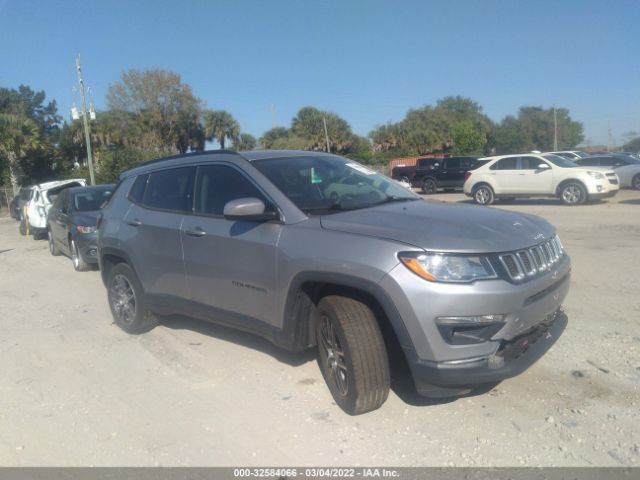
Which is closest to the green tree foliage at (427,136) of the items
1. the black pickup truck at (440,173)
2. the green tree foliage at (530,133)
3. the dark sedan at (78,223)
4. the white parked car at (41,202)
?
the green tree foliage at (530,133)

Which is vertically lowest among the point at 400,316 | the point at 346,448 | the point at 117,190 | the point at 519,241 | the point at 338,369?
the point at 346,448

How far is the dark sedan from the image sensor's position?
966 centimetres

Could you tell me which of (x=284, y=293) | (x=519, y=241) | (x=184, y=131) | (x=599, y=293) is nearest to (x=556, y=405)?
(x=519, y=241)

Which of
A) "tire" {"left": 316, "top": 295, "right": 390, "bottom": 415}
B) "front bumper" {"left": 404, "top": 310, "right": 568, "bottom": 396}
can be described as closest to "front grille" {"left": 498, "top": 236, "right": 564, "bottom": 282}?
"front bumper" {"left": 404, "top": 310, "right": 568, "bottom": 396}

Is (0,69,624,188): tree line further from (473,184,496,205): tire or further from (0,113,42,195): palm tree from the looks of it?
(473,184,496,205): tire

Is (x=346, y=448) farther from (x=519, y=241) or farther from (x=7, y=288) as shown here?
(x=7, y=288)

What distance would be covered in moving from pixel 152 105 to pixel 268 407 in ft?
148

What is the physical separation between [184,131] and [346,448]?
46935 millimetres

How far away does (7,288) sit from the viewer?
356 inches

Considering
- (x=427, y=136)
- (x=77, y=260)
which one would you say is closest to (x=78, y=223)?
(x=77, y=260)

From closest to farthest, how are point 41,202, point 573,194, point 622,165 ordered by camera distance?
point 41,202, point 573,194, point 622,165

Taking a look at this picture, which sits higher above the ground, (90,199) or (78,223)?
(90,199)

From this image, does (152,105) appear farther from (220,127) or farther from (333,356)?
(333,356)

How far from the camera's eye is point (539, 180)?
1658 centimetres
